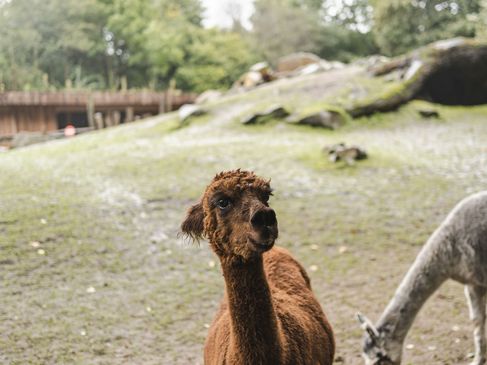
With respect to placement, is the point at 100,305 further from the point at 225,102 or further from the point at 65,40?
the point at 65,40

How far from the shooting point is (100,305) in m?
5.29

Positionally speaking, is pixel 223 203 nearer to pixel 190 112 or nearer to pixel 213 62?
pixel 190 112

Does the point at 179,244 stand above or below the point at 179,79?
below

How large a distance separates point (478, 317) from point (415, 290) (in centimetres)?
63

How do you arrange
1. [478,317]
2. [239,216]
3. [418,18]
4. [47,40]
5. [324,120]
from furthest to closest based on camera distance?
[418,18], [47,40], [324,120], [478,317], [239,216]

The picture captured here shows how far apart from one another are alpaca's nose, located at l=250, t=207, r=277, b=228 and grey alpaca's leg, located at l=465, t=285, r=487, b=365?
110 inches

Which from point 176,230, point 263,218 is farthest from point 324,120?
point 263,218

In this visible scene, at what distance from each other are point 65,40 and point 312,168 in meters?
18.1

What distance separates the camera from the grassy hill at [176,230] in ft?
15.6

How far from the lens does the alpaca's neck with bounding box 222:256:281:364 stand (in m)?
2.35

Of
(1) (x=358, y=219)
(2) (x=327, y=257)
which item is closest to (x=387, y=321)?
(2) (x=327, y=257)

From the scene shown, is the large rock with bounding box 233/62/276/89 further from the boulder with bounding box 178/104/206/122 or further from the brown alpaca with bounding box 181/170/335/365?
the brown alpaca with bounding box 181/170/335/365

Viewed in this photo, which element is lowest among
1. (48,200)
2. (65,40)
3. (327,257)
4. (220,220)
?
(327,257)

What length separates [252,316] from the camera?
2361 mm
